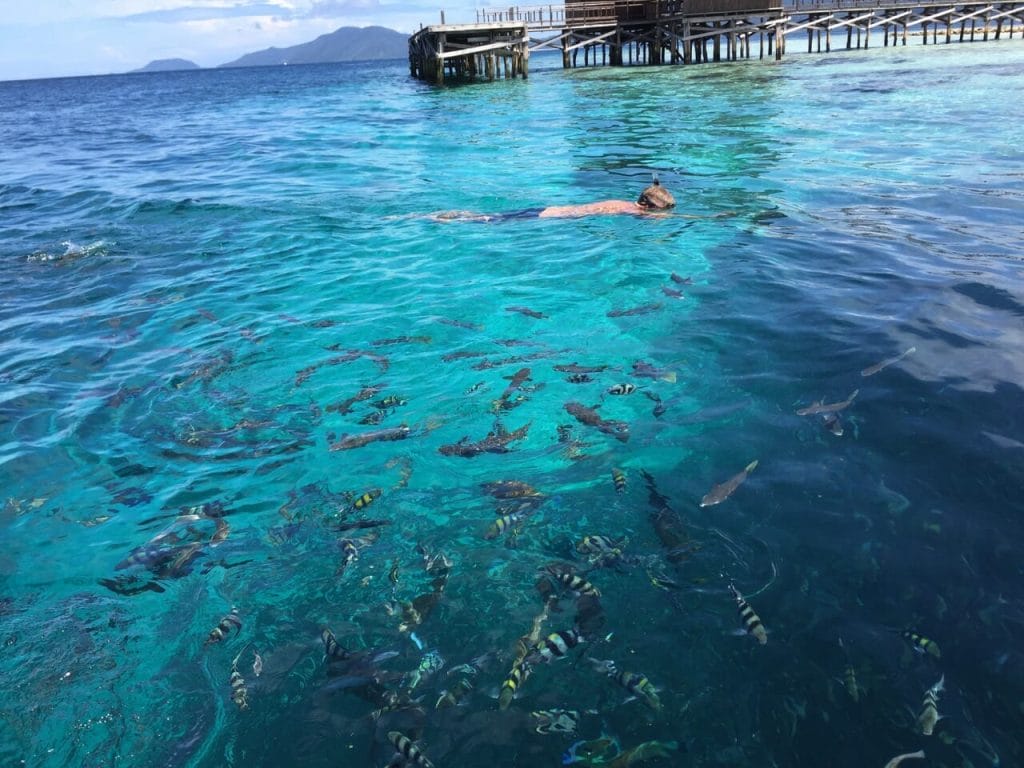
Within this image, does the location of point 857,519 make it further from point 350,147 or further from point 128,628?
point 350,147

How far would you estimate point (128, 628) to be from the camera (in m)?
5.02

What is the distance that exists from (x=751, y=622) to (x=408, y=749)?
8.01 ft

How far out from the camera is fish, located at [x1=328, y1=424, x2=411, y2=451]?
7.04 meters

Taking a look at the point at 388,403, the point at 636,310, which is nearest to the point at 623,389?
the point at 636,310

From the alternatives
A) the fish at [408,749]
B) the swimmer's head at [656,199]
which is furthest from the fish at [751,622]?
the swimmer's head at [656,199]

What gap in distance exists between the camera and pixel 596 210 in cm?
1502

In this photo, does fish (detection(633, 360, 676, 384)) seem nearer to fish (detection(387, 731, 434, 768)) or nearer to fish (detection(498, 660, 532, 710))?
fish (detection(498, 660, 532, 710))

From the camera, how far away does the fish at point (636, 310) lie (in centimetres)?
976

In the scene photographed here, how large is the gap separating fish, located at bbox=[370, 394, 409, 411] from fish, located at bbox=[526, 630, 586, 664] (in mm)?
4029

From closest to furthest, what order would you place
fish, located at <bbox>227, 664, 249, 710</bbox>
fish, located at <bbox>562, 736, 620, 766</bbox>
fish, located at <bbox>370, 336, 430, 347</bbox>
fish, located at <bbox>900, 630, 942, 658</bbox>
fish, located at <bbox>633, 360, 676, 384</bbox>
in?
fish, located at <bbox>562, 736, 620, 766</bbox> < fish, located at <bbox>900, 630, 942, 658</bbox> < fish, located at <bbox>227, 664, 249, 710</bbox> < fish, located at <bbox>633, 360, 676, 384</bbox> < fish, located at <bbox>370, 336, 430, 347</bbox>

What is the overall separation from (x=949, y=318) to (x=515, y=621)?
7.25 meters

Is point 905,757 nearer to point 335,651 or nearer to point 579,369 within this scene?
point 335,651

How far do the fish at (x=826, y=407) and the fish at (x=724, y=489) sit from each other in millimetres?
1123

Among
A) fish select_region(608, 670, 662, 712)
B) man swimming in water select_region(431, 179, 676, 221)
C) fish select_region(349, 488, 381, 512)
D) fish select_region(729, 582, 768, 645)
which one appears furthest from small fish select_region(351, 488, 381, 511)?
man swimming in water select_region(431, 179, 676, 221)
